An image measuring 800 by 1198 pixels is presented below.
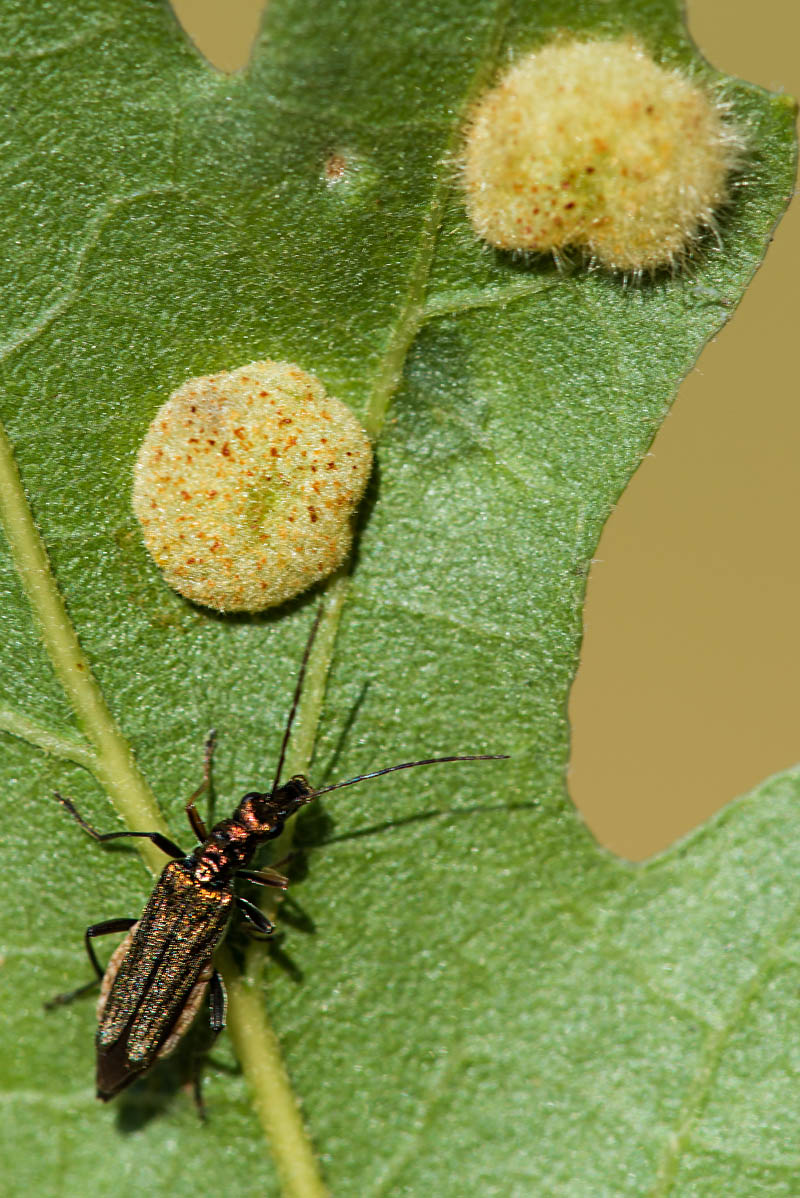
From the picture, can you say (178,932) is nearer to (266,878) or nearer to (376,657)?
(266,878)

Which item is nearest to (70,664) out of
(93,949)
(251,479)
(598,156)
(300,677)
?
(300,677)

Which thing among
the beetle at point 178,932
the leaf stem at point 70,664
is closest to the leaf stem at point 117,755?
the leaf stem at point 70,664

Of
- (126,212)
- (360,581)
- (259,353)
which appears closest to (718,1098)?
(360,581)

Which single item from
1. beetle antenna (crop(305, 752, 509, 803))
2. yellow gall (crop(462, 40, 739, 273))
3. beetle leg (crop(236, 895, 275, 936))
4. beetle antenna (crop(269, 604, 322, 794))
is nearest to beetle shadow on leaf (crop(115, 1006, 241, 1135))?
beetle leg (crop(236, 895, 275, 936))

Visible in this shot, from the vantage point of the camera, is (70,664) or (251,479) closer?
(251,479)

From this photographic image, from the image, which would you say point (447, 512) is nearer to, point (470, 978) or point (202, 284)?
point (202, 284)

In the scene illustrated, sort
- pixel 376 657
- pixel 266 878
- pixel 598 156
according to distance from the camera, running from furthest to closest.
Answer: pixel 266 878
pixel 376 657
pixel 598 156

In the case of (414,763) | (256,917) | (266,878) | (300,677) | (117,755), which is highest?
(300,677)

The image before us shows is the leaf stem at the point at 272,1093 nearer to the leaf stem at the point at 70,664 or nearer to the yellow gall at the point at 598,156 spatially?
the leaf stem at the point at 70,664
